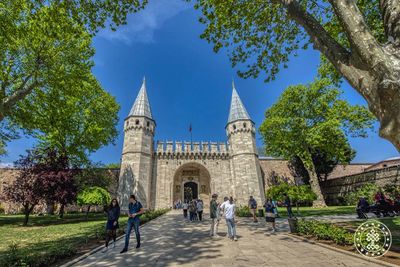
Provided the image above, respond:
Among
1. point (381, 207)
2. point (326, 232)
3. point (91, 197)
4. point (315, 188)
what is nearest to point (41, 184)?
point (91, 197)

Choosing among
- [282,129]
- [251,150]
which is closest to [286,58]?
[282,129]

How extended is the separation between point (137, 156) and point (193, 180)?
8779mm

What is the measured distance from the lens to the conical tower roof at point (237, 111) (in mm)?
26589

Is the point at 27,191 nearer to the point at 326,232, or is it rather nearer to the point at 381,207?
the point at 326,232

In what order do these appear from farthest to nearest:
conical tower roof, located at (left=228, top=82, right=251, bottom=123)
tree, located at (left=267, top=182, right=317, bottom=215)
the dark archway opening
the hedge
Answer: the dark archway opening < conical tower roof, located at (left=228, top=82, right=251, bottom=123) < tree, located at (left=267, top=182, right=317, bottom=215) < the hedge

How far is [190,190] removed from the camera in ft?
100

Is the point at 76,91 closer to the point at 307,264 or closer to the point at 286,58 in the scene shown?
the point at 286,58

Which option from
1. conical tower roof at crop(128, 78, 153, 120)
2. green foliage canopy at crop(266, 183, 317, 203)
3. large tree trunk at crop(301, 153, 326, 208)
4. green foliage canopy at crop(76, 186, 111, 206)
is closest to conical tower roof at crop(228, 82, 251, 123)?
large tree trunk at crop(301, 153, 326, 208)

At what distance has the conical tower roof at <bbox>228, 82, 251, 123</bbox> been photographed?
26589 millimetres

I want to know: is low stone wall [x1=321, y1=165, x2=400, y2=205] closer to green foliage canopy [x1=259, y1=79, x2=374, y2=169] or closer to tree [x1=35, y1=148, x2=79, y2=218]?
green foliage canopy [x1=259, y1=79, x2=374, y2=169]

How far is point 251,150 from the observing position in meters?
24.5

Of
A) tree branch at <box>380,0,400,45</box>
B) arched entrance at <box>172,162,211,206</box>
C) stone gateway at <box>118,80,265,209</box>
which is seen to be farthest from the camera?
arched entrance at <box>172,162,211,206</box>

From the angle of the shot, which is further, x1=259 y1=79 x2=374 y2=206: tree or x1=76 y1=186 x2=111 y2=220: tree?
x1=259 y1=79 x2=374 y2=206: tree

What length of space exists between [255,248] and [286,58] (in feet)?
26.6
